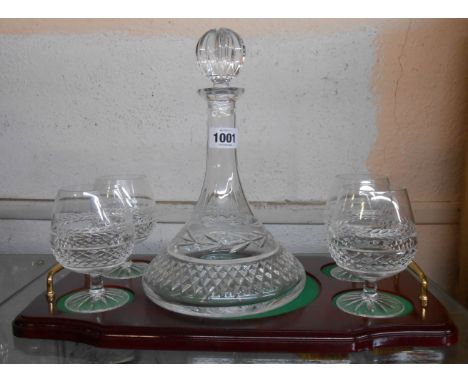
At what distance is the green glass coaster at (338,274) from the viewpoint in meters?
0.72

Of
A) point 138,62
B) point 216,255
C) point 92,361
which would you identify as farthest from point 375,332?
point 138,62

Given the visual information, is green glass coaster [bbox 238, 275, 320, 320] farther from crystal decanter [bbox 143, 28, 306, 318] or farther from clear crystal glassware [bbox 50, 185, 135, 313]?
clear crystal glassware [bbox 50, 185, 135, 313]

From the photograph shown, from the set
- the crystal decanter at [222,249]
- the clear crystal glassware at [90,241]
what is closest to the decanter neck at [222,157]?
the crystal decanter at [222,249]

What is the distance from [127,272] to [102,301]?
0.13 metres

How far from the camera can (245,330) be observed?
1.75 feet

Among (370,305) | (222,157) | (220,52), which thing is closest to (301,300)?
(370,305)

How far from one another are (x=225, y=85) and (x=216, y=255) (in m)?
0.24

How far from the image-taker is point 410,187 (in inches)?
A: 36.2

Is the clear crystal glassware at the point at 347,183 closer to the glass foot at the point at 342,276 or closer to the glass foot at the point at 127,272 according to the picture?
the glass foot at the point at 342,276

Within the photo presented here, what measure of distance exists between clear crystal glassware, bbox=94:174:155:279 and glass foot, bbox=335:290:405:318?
33cm

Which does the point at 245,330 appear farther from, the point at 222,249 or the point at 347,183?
the point at 347,183

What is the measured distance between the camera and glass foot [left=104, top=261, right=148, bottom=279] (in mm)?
733

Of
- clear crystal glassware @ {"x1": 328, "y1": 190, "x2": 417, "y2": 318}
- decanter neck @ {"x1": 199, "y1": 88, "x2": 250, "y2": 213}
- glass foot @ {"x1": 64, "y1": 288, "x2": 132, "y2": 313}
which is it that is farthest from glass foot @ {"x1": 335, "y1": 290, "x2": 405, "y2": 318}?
glass foot @ {"x1": 64, "y1": 288, "x2": 132, "y2": 313}

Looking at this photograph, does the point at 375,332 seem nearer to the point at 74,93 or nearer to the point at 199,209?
the point at 199,209
